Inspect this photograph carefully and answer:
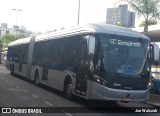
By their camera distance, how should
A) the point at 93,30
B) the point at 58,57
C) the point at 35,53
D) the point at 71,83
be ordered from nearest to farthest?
Result: 1. the point at 93,30
2. the point at 71,83
3. the point at 58,57
4. the point at 35,53

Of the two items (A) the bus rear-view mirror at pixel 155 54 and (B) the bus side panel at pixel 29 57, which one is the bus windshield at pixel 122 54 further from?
(B) the bus side panel at pixel 29 57

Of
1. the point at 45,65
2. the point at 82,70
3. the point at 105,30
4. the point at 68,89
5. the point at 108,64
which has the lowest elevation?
the point at 68,89

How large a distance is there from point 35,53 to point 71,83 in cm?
925

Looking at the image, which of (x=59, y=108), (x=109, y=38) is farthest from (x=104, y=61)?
(x=59, y=108)

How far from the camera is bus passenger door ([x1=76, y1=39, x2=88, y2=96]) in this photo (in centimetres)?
1585

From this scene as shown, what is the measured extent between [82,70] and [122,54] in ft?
6.22

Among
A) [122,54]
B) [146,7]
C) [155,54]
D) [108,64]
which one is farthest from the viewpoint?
[146,7]

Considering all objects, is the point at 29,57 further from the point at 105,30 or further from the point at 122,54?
the point at 122,54

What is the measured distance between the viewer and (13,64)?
116ft

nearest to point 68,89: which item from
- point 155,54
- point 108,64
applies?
point 108,64

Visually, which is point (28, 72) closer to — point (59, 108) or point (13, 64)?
point (13, 64)

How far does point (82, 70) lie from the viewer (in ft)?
53.0

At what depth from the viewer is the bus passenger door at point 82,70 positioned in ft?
52.0

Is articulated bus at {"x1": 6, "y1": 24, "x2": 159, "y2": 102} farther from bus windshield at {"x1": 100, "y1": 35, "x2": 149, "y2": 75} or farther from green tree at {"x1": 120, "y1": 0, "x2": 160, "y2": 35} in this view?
green tree at {"x1": 120, "y1": 0, "x2": 160, "y2": 35}
